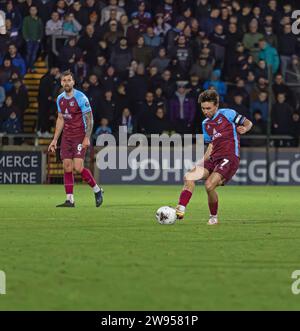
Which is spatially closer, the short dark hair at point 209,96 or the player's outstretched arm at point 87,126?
the short dark hair at point 209,96

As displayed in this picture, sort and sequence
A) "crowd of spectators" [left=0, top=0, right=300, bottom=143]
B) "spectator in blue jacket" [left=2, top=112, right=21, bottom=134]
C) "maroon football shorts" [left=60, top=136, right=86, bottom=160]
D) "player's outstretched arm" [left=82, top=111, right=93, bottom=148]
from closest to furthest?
"player's outstretched arm" [left=82, top=111, right=93, bottom=148]
"maroon football shorts" [left=60, top=136, right=86, bottom=160]
"crowd of spectators" [left=0, top=0, right=300, bottom=143]
"spectator in blue jacket" [left=2, top=112, right=21, bottom=134]

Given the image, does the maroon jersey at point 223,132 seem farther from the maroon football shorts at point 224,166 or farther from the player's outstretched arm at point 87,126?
the player's outstretched arm at point 87,126

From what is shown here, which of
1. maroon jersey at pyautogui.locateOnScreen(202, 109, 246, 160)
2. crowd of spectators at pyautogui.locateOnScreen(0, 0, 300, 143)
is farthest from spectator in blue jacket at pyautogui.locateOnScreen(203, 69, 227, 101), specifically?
maroon jersey at pyautogui.locateOnScreen(202, 109, 246, 160)

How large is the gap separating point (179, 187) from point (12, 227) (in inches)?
489

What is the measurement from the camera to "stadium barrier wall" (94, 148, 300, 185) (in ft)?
84.8

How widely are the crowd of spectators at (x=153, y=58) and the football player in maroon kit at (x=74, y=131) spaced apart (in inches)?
289

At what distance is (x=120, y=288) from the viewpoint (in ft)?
24.8

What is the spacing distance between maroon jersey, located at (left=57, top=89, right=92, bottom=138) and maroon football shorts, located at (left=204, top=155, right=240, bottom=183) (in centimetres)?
388

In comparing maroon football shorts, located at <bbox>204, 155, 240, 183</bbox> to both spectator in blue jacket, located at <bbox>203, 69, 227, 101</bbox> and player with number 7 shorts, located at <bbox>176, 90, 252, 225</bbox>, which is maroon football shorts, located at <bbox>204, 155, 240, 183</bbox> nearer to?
player with number 7 shorts, located at <bbox>176, 90, 252, 225</bbox>

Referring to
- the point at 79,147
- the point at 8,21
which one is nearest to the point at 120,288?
the point at 79,147

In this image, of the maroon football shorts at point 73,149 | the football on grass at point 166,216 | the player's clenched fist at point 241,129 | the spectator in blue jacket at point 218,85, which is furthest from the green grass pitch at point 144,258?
the spectator in blue jacket at point 218,85

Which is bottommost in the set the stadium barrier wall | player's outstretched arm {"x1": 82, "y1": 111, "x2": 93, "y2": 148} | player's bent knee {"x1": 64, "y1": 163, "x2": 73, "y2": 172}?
the stadium barrier wall

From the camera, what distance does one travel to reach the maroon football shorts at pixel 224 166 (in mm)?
13406

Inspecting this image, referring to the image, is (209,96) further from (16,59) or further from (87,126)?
(16,59)
